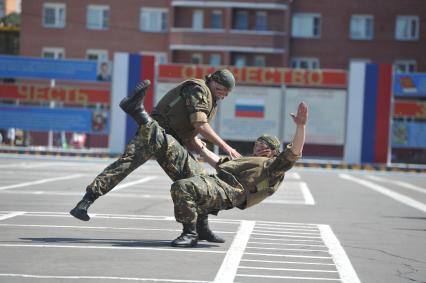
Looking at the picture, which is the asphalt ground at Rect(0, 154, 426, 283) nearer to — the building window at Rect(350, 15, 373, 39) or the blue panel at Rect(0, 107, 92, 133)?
the blue panel at Rect(0, 107, 92, 133)

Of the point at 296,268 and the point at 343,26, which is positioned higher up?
the point at 343,26

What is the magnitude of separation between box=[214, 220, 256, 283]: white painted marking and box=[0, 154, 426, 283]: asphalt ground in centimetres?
1

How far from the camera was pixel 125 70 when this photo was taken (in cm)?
4134

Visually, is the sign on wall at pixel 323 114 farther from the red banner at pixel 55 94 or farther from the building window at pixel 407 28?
the building window at pixel 407 28

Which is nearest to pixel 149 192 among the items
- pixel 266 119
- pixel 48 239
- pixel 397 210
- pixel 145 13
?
pixel 397 210

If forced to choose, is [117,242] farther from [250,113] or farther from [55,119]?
[55,119]

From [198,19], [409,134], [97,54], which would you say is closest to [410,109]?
[409,134]

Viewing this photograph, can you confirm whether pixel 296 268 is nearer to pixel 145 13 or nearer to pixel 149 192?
pixel 149 192

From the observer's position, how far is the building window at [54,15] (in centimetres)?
6431

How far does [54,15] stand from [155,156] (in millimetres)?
56743

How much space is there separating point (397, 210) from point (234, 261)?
9231 millimetres

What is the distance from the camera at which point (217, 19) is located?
2500 inches

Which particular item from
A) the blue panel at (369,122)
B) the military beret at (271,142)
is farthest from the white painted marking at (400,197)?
the blue panel at (369,122)

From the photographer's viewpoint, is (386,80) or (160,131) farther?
(386,80)
